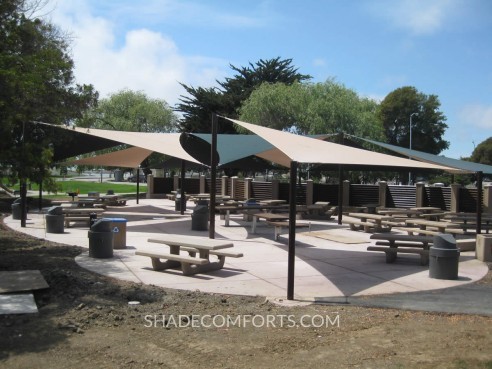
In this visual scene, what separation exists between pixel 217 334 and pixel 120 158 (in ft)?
62.5

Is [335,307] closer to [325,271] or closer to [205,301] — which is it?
[205,301]

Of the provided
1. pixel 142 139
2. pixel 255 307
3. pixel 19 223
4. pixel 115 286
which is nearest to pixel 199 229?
pixel 142 139

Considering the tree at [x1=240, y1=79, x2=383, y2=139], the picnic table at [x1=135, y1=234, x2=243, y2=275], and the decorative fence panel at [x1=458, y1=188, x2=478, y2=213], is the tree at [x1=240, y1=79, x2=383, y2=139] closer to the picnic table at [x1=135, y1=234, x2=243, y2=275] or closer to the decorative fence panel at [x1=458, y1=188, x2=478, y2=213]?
the decorative fence panel at [x1=458, y1=188, x2=478, y2=213]

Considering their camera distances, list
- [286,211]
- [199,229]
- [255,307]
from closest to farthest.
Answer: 1. [255,307]
2. [199,229]
3. [286,211]

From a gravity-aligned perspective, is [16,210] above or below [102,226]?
below

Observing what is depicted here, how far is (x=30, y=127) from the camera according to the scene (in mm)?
15047

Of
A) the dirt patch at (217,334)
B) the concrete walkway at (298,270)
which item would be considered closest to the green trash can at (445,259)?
the concrete walkway at (298,270)

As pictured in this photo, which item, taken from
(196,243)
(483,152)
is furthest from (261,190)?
(483,152)

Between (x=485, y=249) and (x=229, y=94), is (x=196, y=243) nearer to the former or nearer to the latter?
(x=485, y=249)

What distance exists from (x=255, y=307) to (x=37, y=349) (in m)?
2.67

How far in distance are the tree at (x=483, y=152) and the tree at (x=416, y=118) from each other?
7.90 metres

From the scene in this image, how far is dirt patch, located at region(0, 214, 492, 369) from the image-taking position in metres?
4.66

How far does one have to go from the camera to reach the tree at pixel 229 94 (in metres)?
43.0

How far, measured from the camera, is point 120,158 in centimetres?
2352
